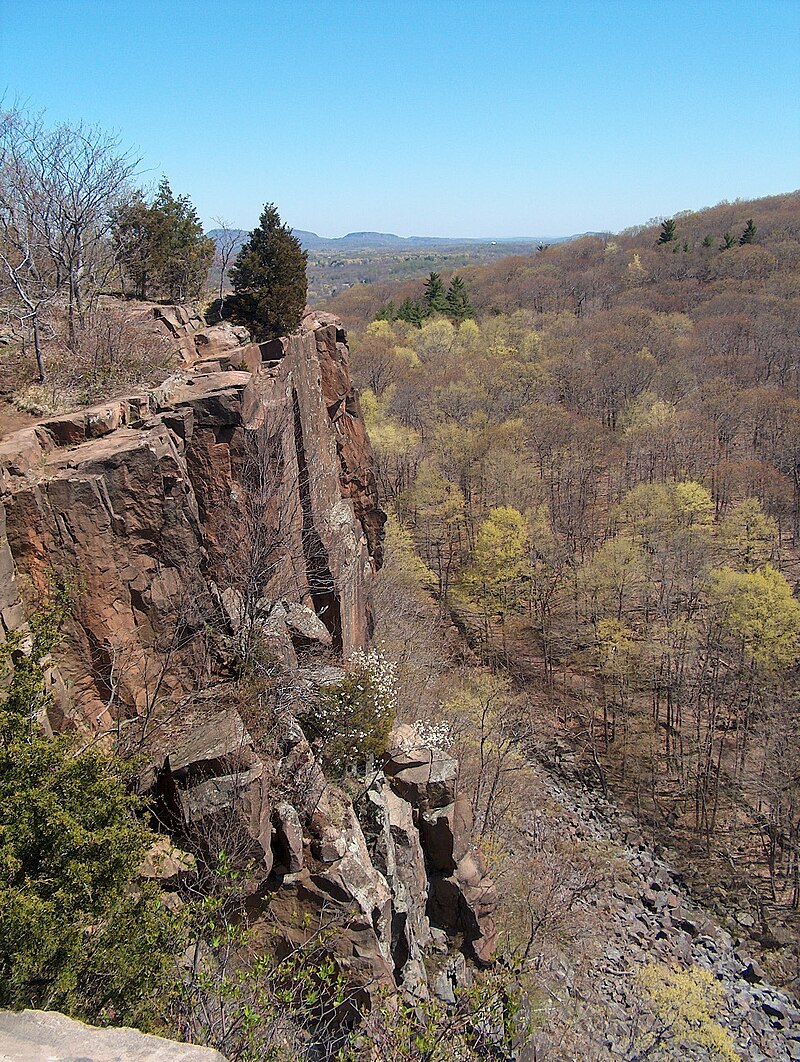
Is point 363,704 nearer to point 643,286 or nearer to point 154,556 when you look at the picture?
point 154,556

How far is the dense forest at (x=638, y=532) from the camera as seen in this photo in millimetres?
28688

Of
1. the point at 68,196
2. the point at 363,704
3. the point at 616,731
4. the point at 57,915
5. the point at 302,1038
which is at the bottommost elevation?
the point at 616,731

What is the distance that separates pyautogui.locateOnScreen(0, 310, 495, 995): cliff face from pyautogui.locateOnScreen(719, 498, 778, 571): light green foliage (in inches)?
1066

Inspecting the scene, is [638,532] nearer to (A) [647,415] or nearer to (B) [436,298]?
(A) [647,415]

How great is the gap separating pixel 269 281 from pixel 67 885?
19.5 meters

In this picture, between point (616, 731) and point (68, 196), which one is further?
point (616, 731)

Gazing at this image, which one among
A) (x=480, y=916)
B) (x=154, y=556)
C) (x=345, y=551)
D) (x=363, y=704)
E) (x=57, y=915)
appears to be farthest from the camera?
(x=345, y=551)

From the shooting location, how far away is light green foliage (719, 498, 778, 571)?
122ft

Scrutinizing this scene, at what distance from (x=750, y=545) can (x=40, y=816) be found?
124 ft

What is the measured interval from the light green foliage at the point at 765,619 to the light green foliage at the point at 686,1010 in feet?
46.6

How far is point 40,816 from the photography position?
23.1 ft

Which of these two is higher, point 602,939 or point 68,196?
point 68,196

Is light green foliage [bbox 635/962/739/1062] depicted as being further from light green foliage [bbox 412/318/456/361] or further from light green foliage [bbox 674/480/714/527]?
light green foliage [bbox 412/318/456/361]

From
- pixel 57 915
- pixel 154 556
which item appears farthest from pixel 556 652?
pixel 57 915
